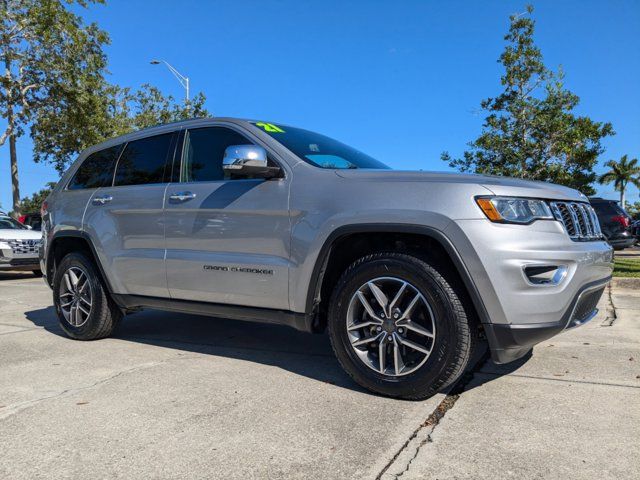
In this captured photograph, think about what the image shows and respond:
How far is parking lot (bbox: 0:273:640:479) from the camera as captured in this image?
2334 mm

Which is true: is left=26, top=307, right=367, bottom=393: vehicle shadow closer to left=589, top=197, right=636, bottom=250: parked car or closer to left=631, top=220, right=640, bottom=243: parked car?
left=589, top=197, right=636, bottom=250: parked car

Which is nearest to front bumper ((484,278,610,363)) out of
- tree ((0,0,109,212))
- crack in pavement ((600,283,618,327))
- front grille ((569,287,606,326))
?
front grille ((569,287,606,326))

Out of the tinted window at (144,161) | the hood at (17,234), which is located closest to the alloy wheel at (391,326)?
the tinted window at (144,161)

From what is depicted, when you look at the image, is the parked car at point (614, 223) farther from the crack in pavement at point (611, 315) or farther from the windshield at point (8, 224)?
the windshield at point (8, 224)

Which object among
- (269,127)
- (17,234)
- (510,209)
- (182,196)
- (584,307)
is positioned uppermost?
(269,127)

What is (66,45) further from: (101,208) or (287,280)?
(287,280)

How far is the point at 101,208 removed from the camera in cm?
475

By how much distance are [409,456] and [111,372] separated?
7.96 ft

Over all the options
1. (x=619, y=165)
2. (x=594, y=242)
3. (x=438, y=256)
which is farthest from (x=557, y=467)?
(x=619, y=165)

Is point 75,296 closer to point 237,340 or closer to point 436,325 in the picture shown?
point 237,340

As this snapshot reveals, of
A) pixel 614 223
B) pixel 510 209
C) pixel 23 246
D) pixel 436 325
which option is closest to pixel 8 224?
pixel 23 246

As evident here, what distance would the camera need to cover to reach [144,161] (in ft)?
15.3

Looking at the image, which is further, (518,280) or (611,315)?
(611,315)

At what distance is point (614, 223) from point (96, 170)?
12883 mm
